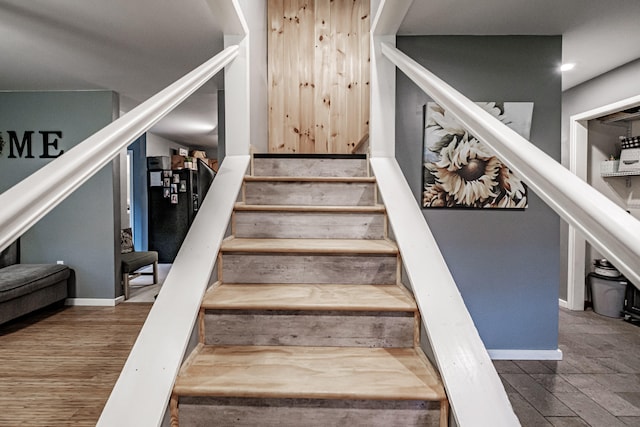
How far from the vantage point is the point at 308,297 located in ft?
5.06

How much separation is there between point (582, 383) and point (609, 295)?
1989 mm

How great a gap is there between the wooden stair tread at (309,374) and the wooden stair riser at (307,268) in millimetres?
366

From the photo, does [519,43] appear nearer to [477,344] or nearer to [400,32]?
[400,32]

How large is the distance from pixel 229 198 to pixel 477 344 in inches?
52.1

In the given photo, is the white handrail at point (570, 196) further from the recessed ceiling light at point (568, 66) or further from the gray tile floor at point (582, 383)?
the recessed ceiling light at point (568, 66)

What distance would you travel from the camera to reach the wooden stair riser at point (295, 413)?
46.3 inches

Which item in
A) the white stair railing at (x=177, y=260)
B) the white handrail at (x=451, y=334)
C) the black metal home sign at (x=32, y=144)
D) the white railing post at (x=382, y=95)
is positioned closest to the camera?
the white stair railing at (x=177, y=260)

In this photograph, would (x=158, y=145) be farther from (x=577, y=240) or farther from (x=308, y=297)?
(x=577, y=240)

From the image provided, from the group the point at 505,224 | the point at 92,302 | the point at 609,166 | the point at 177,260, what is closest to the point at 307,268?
the point at 177,260

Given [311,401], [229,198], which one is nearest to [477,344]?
[311,401]

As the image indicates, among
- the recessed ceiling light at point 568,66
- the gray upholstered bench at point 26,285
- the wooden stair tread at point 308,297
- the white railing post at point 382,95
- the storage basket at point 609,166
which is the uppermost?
the recessed ceiling light at point 568,66

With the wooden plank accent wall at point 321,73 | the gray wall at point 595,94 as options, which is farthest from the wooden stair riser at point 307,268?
the gray wall at point 595,94

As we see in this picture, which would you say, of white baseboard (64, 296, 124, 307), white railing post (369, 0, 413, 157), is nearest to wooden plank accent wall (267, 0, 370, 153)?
white railing post (369, 0, 413, 157)

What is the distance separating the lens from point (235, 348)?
4.75 feet
